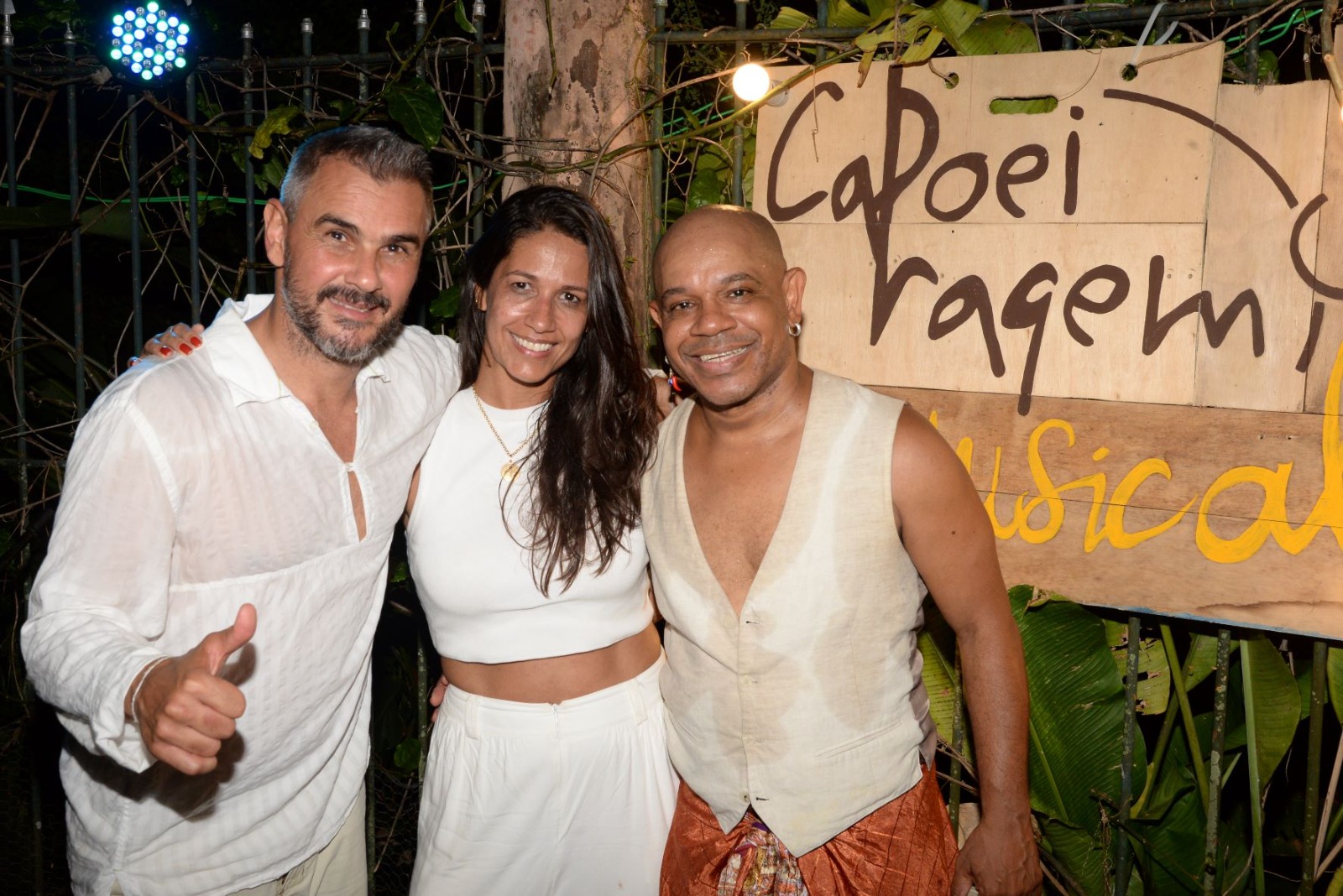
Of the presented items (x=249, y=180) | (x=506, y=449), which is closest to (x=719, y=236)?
(x=506, y=449)

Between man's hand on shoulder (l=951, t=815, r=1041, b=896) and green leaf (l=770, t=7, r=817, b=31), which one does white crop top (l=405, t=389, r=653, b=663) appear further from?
green leaf (l=770, t=7, r=817, b=31)

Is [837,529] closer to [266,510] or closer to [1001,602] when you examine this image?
[1001,602]

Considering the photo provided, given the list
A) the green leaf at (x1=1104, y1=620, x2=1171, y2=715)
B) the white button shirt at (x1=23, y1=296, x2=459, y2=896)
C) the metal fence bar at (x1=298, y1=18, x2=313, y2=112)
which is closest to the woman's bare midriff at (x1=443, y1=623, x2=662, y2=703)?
the white button shirt at (x1=23, y1=296, x2=459, y2=896)

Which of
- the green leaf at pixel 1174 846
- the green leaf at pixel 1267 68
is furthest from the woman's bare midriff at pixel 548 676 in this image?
the green leaf at pixel 1267 68

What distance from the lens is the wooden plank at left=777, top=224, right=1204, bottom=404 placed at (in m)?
2.61

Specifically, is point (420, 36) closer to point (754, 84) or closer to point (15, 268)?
point (754, 84)

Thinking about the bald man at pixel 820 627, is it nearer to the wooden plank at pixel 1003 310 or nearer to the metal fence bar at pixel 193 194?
the wooden plank at pixel 1003 310

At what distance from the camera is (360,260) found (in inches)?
95.0

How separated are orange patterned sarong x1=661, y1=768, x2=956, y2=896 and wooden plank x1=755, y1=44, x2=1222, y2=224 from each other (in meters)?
1.48

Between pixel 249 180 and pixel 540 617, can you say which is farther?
pixel 249 180

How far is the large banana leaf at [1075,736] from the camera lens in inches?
114

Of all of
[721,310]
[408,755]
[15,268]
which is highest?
[15,268]

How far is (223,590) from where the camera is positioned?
88.4 inches

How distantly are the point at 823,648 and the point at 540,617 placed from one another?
2.38 feet
